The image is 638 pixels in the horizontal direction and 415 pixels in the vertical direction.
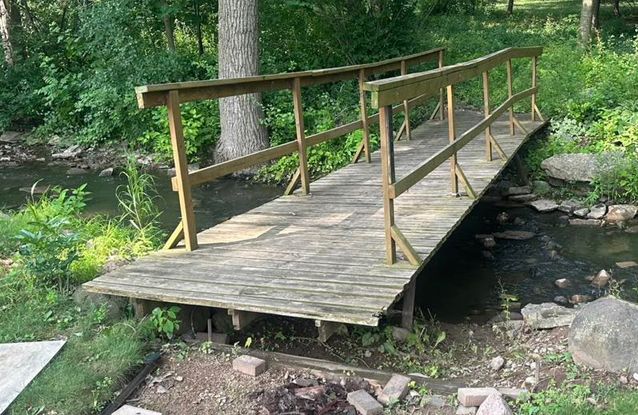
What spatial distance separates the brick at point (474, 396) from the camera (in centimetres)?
364

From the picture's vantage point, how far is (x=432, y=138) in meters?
10.1

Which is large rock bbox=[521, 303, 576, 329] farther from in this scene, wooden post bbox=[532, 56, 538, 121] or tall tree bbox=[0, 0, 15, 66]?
tall tree bbox=[0, 0, 15, 66]

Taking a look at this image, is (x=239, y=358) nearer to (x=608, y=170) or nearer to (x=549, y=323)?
(x=549, y=323)

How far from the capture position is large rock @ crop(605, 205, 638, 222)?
8484 mm

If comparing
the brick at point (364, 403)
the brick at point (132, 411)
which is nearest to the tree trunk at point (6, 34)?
the brick at point (132, 411)

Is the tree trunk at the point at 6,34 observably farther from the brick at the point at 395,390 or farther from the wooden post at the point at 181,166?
the brick at the point at 395,390

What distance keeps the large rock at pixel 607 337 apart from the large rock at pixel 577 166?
217 inches

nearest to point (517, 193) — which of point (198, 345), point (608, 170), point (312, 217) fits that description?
point (608, 170)

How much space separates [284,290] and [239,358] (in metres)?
0.55

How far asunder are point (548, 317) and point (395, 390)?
178cm

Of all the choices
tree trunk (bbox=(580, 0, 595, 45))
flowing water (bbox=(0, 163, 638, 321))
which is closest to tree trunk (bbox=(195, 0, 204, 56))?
flowing water (bbox=(0, 163, 638, 321))

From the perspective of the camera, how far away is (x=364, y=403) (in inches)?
146

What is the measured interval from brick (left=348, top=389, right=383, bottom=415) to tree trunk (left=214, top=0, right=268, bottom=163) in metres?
7.85

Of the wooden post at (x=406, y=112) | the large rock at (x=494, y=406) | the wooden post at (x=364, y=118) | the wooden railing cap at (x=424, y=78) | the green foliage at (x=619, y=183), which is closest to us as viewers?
the large rock at (x=494, y=406)
